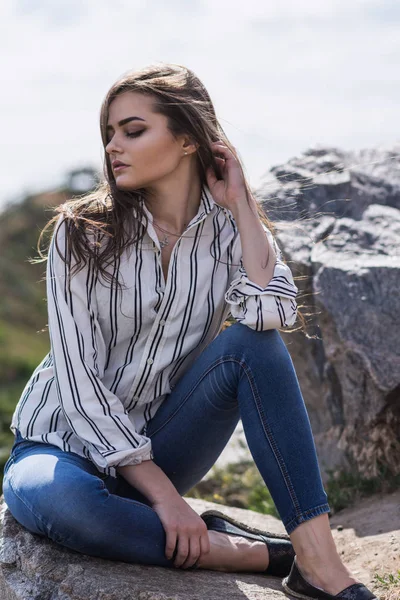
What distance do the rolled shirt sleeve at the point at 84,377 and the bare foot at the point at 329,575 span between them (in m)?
0.63

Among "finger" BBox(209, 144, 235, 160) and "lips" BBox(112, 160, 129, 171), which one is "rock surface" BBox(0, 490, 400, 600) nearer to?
"lips" BBox(112, 160, 129, 171)

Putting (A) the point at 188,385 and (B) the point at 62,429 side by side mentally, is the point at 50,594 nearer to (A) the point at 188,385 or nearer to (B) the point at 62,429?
(B) the point at 62,429

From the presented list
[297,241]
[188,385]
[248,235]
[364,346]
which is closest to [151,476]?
[188,385]

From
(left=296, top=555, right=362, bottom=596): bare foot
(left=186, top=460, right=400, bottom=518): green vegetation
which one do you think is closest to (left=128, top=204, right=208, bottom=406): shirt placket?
(left=296, top=555, right=362, bottom=596): bare foot

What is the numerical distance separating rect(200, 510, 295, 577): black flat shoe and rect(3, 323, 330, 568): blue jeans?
29 centimetres

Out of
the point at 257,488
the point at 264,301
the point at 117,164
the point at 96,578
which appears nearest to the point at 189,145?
the point at 117,164

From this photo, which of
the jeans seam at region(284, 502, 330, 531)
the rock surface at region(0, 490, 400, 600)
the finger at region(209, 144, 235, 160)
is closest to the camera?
the rock surface at region(0, 490, 400, 600)

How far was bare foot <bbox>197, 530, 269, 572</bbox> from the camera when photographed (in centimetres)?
279

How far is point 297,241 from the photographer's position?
4.27 m

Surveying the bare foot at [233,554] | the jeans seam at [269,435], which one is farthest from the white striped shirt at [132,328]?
the bare foot at [233,554]

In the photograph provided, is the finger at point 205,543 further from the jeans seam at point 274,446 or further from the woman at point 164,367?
the jeans seam at point 274,446

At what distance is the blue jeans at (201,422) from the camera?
101 inches

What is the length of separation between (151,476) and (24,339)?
8743 mm

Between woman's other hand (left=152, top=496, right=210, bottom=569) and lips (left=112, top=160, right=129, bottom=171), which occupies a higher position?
lips (left=112, top=160, right=129, bottom=171)
